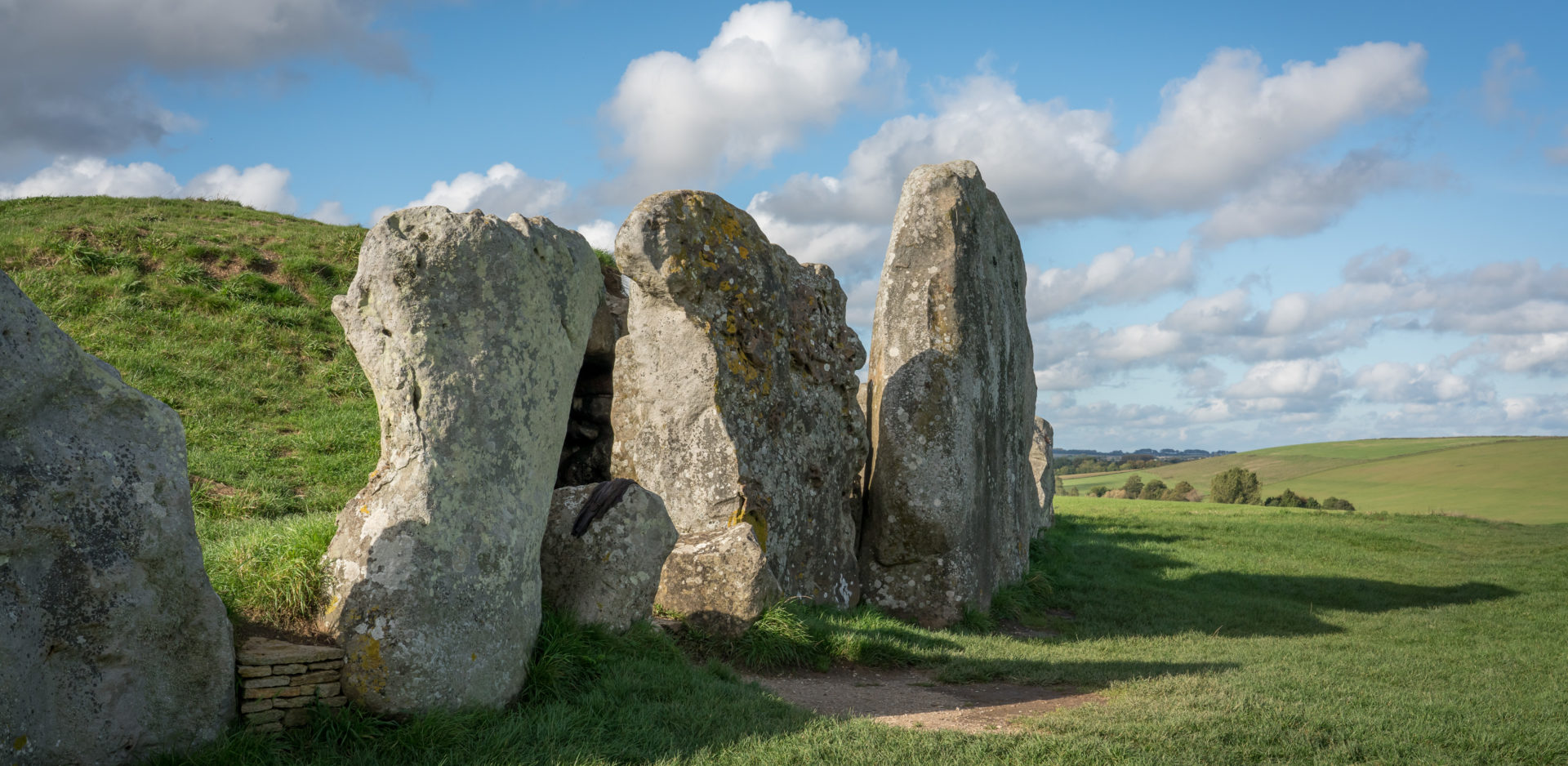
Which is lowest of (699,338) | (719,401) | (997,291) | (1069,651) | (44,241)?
(1069,651)

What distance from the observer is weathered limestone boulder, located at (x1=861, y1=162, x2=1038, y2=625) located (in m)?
12.5

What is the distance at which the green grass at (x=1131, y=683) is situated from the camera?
6.00m

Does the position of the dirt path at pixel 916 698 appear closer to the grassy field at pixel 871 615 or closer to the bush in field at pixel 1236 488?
the grassy field at pixel 871 615

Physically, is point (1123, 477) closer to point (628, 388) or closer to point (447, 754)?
point (628, 388)

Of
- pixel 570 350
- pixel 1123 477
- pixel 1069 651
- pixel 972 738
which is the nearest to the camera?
pixel 972 738

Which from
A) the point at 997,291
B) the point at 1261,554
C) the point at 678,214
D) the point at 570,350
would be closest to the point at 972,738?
the point at 570,350

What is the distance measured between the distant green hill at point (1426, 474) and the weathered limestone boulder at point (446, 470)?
3406cm

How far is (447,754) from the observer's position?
5605 mm

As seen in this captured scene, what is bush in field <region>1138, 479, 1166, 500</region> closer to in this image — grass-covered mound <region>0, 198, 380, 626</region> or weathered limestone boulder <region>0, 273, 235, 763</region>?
grass-covered mound <region>0, 198, 380, 626</region>

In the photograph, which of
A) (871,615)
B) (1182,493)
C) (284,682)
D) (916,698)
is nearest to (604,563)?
(284,682)

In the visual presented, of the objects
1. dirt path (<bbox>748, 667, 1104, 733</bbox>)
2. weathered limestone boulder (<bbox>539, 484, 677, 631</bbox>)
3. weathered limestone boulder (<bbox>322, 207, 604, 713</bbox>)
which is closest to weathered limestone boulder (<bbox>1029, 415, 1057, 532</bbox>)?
dirt path (<bbox>748, 667, 1104, 733</bbox>)

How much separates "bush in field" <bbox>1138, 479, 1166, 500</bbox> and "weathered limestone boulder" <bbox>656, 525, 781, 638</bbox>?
39595 mm

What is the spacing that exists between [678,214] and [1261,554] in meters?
15.8

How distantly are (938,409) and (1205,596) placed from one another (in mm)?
6360
